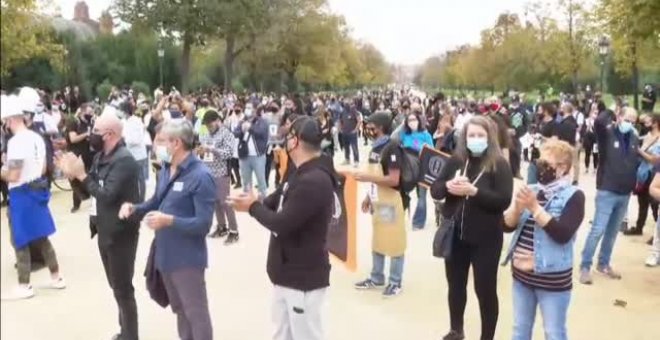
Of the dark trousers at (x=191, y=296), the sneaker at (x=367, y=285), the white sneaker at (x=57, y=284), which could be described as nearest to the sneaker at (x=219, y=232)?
the white sneaker at (x=57, y=284)

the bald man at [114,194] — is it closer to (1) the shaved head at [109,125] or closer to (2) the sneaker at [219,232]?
(1) the shaved head at [109,125]

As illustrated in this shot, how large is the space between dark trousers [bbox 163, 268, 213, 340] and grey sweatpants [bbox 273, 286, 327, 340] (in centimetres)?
72

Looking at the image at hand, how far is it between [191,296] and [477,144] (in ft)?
7.18

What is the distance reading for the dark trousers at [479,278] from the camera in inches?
205

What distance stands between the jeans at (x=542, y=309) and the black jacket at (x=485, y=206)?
1.97 feet

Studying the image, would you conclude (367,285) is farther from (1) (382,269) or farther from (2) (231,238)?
(2) (231,238)

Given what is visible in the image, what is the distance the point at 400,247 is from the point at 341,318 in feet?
3.16

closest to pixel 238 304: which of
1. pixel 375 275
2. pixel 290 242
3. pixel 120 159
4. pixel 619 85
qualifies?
pixel 375 275

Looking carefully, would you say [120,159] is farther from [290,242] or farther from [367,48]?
[367,48]

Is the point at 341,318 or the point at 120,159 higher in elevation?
the point at 120,159

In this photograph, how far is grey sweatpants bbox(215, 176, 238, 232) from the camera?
945cm

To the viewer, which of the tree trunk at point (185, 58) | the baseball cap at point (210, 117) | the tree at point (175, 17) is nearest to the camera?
the baseball cap at point (210, 117)

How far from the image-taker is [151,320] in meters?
6.49

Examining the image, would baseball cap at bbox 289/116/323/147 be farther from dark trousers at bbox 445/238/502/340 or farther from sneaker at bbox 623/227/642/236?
sneaker at bbox 623/227/642/236
